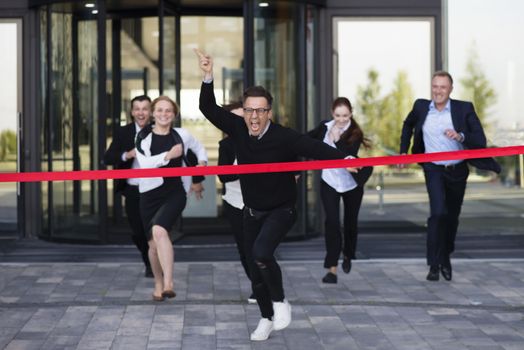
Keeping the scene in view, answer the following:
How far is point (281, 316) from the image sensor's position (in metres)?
6.75

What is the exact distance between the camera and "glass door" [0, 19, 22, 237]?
12859 mm

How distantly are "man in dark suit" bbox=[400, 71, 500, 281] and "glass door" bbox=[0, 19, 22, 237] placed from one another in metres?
5.31

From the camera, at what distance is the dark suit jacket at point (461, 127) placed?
8.96 metres

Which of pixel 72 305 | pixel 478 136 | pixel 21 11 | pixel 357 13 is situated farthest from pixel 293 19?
pixel 72 305

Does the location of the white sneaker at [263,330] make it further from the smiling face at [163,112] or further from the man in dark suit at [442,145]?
the man in dark suit at [442,145]

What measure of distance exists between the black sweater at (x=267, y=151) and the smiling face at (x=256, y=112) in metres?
0.11

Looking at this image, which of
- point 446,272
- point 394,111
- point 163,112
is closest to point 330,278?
point 446,272

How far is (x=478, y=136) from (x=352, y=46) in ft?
13.5

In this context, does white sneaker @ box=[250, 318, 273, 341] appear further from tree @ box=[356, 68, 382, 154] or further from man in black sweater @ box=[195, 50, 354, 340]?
tree @ box=[356, 68, 382, 154]

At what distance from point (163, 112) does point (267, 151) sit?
5.94 ft

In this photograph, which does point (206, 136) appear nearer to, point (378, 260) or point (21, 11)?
point (21, 11)

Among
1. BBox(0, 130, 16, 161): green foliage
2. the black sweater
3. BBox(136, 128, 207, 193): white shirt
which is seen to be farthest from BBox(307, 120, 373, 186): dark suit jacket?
BBox(0, 130, 16, 161): green foliage

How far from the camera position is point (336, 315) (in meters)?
7.60

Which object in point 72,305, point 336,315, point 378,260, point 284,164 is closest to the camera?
point 284,164
